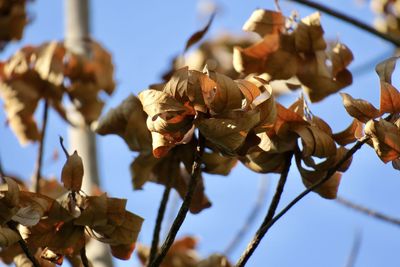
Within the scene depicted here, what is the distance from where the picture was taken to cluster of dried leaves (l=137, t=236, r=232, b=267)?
1360 mm

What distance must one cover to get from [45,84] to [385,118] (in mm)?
1168

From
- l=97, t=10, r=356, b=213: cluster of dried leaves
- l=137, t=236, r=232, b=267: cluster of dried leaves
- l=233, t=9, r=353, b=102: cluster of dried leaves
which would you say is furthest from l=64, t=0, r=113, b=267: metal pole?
l=233, t=9, r=353, b=102: cluster of dried leaves

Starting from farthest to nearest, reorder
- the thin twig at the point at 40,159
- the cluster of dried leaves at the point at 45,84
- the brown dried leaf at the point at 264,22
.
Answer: the cluster of dried leaves at the point at 45,84 → the thin twig at the point at 40,159 → the brown dried leaf at the point at 264,22

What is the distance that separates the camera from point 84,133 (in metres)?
2.55

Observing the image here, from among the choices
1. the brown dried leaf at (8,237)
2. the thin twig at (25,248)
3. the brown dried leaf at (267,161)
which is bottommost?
the thin twig at (25,248)

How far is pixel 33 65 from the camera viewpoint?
2105 mm

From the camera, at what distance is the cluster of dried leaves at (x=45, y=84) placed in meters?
2.06

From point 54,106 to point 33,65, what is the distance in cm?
12

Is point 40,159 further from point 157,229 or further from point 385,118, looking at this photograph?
point 385,118

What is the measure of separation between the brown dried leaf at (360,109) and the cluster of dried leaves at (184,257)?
1.29 feet

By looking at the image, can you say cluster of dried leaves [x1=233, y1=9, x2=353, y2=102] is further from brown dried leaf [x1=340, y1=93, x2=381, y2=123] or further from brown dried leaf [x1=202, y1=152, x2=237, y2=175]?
brown dried leaf [x1=340, y1=93, x2=381, y2=123]

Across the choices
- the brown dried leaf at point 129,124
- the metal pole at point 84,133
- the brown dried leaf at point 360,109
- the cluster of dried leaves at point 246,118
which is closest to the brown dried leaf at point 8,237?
the cluster of dried leaves at point 246,118

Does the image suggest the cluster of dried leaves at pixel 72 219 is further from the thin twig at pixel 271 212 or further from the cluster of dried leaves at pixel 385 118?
the cluster of dried leaves at pixel 385 118

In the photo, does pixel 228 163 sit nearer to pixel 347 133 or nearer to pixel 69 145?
pixel 347 133
